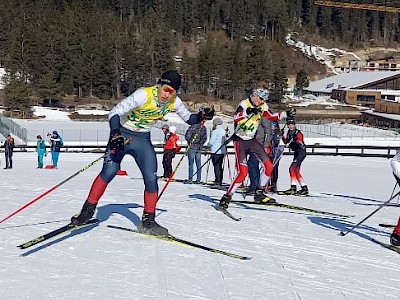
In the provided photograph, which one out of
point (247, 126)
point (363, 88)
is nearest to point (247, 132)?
point (247, 126)

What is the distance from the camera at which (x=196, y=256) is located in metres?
5.80

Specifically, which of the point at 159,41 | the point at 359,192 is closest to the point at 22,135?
the point at 359,192

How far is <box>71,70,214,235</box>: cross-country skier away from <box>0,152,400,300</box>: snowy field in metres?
0.44

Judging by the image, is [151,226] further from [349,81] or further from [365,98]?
[349,81]

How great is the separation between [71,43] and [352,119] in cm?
4164

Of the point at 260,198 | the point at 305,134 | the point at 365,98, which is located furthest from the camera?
the point at 365,98

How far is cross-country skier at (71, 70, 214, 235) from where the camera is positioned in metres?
5.89

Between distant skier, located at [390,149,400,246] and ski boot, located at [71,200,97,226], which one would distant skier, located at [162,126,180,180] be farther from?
distant skier, located at [390,149,400,246]

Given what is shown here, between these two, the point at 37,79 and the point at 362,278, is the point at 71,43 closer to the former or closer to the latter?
the point at 37,79

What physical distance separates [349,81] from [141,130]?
9166 centimetres

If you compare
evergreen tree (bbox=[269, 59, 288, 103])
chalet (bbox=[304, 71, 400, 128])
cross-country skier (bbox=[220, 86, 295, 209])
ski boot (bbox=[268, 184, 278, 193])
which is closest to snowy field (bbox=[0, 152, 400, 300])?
cross-country skier (bbox=[220, 86, 295, 209])

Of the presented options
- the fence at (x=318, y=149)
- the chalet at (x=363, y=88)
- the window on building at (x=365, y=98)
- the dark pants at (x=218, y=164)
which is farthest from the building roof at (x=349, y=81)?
the dark pants at (x=218, y=164)

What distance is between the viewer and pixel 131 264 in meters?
5.43

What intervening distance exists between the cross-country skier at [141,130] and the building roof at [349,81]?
281ft
